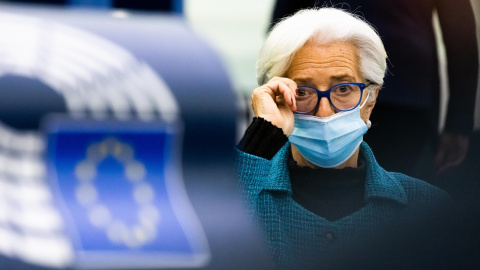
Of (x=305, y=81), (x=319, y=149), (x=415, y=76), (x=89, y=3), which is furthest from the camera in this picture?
(x=415, y=76)

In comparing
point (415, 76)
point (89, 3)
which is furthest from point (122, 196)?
point (415, 76)

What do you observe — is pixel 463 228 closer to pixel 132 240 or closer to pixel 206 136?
pixel 206 136

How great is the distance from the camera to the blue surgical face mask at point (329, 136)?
2230 millimetres

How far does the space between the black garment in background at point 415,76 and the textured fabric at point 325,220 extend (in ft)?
0.20

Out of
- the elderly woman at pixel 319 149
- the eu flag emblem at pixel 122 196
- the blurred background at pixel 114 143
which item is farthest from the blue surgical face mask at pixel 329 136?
the eu flag emblem at pixel 122 196

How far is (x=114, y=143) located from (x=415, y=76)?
1.08 meters

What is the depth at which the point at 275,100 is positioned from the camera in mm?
2182

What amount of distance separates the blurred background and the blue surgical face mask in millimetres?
435

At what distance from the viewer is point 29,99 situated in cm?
168

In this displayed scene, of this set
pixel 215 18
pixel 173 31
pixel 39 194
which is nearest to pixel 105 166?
pixel 39 194

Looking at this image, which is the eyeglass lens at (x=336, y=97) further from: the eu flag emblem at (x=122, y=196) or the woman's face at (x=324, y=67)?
the eu flag emblem at (x=122, y=196)

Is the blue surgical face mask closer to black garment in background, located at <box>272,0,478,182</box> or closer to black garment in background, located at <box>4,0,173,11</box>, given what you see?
black garment in background, located at <box>272,0,478,182</box>

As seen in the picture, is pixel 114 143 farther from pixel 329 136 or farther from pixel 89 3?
pixel 329 136

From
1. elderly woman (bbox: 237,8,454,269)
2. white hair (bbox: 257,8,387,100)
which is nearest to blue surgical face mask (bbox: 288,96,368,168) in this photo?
elderly woman (bbox: 237,8,454,269)
